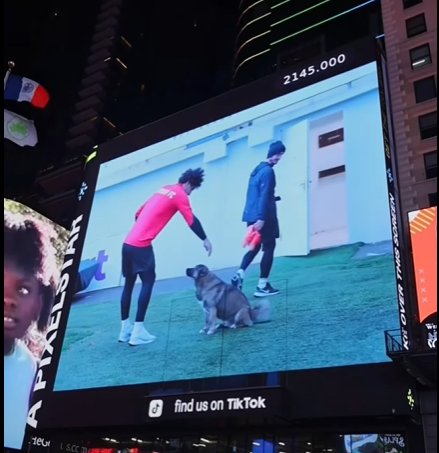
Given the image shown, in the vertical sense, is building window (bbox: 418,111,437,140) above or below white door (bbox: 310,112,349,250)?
above

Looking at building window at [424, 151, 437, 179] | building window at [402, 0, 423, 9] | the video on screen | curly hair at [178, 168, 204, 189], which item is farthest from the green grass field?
building window at [402, 0, 423, 9]

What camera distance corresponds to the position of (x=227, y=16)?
74.4 meters

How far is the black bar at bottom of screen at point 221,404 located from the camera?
48.4ft

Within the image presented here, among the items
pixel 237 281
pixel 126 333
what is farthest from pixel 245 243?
pixel 126 333

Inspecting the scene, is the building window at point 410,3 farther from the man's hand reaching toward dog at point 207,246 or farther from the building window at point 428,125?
the man's hand reaching toward dog at point 207,246

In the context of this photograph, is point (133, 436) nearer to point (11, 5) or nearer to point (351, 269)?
point (351, 269)

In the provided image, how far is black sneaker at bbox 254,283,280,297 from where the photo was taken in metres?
17.0

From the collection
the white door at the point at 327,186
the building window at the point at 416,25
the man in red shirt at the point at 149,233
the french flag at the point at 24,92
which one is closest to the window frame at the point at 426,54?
the building window at the point at 416,25

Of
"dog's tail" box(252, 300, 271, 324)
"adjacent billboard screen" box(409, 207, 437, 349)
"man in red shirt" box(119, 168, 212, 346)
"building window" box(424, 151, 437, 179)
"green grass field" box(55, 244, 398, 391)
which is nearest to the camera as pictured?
"green grass field" box(55, 244, 398, 391)

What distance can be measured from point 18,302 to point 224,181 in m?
16.6

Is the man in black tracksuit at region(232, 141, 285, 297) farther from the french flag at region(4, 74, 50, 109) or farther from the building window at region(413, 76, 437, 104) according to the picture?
the french flag at region(4, 74, 50, 109)

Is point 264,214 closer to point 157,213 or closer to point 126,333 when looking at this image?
point 157,213

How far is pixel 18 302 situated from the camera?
31328 millimetres

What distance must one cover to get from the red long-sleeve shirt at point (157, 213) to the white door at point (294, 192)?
3.84 meters
